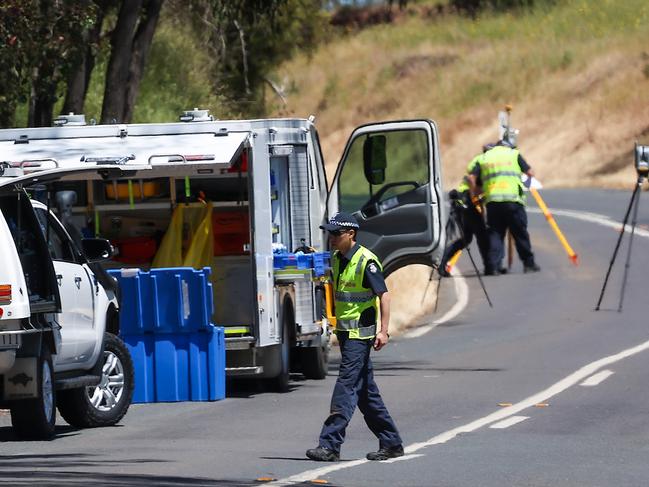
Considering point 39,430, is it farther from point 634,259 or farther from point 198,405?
point 634,259

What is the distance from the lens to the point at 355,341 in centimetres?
1178

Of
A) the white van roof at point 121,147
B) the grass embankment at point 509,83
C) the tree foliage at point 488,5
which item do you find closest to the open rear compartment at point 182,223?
the white van roof at point 121,147

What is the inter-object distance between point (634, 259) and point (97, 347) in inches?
642

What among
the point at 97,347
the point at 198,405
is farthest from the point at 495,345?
the point at 97,347

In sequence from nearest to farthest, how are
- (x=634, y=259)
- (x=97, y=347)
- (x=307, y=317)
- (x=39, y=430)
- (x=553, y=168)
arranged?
(x=39, y=430), (x=97, y=347), (x=307, y=317), (x=634, y=259), (x=553, y=168)

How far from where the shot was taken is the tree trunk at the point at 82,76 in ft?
79.6

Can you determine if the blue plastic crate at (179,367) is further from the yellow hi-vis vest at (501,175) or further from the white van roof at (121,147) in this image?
the yellow hi-vis vest at (501,175)

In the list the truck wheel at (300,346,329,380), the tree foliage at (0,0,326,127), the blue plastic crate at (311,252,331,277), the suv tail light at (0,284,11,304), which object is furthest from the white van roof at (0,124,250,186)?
the suv tail light at (0,284,11,304)

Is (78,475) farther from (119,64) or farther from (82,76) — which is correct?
(82,76)

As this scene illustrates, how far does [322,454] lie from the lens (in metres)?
11.4

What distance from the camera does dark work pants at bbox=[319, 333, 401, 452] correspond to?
37.8 feet

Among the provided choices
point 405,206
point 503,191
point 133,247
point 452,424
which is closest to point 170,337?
point 133,247

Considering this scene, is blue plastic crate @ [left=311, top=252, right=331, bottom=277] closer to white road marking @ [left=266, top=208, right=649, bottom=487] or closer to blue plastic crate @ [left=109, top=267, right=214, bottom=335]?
blue plastic crate @ [left=109, top=267, right=214, bottom=335]

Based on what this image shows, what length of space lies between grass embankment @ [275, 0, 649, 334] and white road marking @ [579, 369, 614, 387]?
32077mm
